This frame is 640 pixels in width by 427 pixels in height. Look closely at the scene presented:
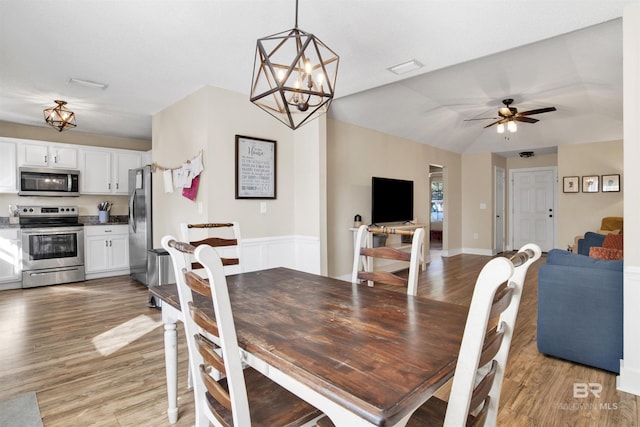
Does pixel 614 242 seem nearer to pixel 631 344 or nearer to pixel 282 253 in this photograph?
pixel 631 344

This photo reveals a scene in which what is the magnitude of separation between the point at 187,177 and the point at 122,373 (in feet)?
6.49

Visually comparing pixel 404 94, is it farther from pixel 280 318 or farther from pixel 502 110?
pixel 280 318

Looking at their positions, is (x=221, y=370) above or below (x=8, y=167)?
below

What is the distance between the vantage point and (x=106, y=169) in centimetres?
554

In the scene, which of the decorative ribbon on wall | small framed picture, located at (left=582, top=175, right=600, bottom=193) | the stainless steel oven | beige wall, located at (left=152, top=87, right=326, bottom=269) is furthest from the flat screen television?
the stainless steel oven

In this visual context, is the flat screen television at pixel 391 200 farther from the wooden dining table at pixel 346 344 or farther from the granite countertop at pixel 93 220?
the granite countertop at pixel 93 220

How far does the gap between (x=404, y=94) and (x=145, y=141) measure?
15.5 feet

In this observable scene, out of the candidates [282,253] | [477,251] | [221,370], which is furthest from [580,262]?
[477,251]

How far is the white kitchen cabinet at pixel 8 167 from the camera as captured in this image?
4719 millimetres

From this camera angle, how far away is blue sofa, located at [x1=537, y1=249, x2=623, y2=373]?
2281 millimetres

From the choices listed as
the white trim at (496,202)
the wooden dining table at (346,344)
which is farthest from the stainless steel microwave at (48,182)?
the white trim at (496,202)

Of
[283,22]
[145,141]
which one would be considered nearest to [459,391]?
[283,22]

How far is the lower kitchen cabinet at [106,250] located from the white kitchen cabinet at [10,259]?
0.78 metres

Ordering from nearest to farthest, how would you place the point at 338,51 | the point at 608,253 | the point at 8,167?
Result: the point at 608,253 → the point at 338,51 → the point at 8,167
